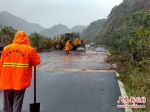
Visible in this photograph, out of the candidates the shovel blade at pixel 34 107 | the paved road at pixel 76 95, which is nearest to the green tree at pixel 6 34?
the paved road at pixel 76 95

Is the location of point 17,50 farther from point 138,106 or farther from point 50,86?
point 50,86

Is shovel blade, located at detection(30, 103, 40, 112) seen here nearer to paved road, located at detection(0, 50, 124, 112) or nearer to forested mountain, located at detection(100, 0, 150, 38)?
paved road, located at detection(0, 50, 124, 112)

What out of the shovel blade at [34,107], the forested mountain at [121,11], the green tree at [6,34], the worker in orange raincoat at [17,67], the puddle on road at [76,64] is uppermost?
the forested mountain at [121,11]

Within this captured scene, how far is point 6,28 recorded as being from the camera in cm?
2080

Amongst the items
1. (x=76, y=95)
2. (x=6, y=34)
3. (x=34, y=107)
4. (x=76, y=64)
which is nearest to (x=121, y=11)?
(x=6, y=34)

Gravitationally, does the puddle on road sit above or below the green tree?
below

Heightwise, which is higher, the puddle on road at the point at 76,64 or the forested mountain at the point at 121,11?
the forested mountain at the point at 121,11

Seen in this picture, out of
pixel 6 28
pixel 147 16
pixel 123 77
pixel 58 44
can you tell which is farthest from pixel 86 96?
pixel 58 44

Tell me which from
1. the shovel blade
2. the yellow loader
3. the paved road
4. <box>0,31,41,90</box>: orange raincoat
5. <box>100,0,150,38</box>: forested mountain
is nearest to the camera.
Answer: <box>0,31,41,90</box>: orange raincoat

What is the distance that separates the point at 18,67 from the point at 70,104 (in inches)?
77.3

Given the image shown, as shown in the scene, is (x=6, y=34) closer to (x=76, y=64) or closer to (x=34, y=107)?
(x=76, y=64)

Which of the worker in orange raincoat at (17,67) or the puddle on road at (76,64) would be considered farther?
the puddle on road at (76,64)

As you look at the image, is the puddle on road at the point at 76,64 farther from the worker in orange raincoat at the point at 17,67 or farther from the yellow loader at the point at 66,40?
the yellow loader at the point at 66,40

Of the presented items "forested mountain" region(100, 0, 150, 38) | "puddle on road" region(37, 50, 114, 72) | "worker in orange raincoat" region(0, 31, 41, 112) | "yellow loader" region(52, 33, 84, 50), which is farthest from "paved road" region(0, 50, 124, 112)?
"forested mountain" region(100, 0, 150, 38)
